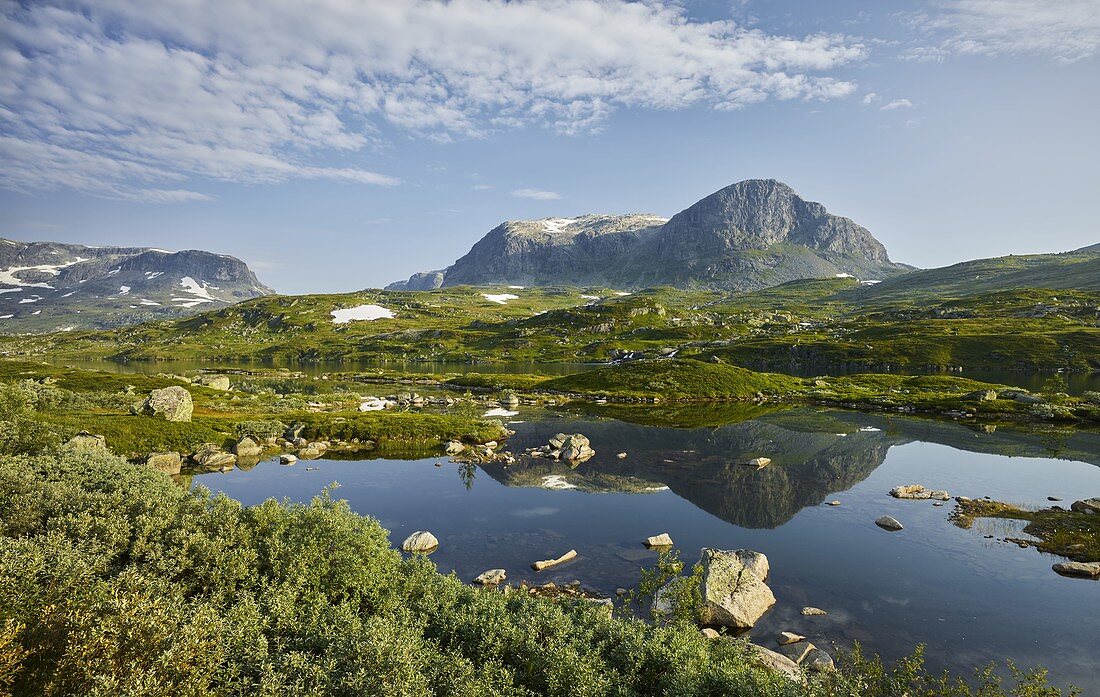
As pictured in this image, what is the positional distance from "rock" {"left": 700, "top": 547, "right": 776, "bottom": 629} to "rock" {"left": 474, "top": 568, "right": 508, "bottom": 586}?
9.89m

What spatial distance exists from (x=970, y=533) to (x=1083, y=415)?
196 ft

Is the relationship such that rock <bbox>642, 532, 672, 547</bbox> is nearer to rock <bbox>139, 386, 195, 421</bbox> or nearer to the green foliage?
the green foliage

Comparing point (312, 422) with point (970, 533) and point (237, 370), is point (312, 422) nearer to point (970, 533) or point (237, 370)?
point (970, 533)

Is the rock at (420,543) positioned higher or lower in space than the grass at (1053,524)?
higher

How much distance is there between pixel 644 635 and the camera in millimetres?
14562

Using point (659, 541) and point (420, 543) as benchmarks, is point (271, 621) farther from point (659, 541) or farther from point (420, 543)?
point (659, 541)

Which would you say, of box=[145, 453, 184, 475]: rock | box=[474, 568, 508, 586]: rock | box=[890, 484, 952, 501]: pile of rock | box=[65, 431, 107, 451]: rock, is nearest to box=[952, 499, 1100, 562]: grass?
box=[890, 484, 952, 501]: pile of rock

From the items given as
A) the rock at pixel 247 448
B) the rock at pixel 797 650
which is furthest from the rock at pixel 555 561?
the rock at pixel 247 448

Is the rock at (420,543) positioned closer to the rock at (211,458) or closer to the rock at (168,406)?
the rock at (211,458)

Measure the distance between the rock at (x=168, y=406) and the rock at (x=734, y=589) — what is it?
56.8m

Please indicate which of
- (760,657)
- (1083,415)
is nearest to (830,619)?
(760,657)

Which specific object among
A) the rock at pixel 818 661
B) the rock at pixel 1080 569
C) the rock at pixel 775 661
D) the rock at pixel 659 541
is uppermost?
the rock at pixel 775 661

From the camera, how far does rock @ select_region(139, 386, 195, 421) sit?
5419 cm

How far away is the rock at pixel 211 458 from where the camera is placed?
46.1 meters
